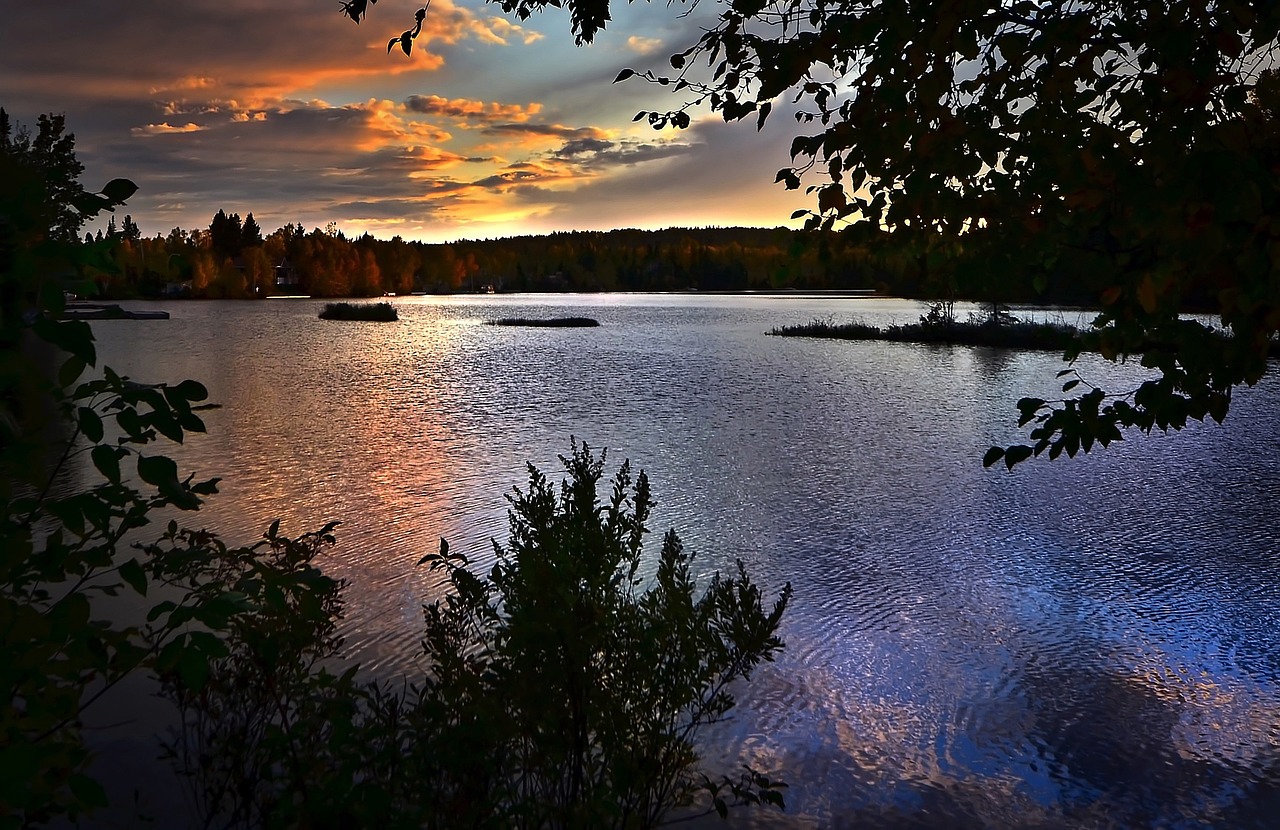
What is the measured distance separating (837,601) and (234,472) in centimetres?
912

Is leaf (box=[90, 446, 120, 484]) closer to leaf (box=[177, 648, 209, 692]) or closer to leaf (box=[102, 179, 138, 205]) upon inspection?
leaf (box=[177, 648, 209, 692])

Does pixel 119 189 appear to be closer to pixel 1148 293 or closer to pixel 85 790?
pixel 85 790

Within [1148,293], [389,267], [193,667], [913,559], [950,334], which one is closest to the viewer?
[193,667]

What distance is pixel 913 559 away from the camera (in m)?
8.86

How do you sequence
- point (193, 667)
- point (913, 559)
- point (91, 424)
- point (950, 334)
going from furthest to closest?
point (950, 334), point (913, 559), point (91, 424), point (193, 667)

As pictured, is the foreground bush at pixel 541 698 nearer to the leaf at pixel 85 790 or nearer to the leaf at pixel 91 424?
the leaf at pixel 85 790

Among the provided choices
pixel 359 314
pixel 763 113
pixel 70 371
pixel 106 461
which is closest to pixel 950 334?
pixel 763 113

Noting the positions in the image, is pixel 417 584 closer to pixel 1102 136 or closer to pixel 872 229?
pixel 872 229

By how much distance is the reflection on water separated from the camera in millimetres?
5047

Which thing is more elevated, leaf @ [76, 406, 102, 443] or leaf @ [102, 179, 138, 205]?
leaf @ [102, 179, 138, 205]

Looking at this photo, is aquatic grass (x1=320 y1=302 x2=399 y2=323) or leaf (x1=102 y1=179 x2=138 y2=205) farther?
aquatic grass (x1=320 y1=302 x2=399 y2=323)

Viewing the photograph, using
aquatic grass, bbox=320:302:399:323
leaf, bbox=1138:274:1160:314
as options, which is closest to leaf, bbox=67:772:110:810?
leaf, bbox=1138:274:1160:314

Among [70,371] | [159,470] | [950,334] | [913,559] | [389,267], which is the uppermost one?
[389,267]

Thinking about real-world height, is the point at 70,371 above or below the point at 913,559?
above
